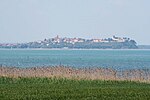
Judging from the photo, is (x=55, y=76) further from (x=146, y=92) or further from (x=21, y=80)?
(x=146, y=92)

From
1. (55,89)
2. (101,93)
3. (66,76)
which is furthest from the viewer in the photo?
(66,76)

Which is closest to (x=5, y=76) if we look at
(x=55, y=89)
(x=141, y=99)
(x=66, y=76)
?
(x=66, y=76)

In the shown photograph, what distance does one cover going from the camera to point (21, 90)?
3234 centimetres

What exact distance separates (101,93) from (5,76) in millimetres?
14373

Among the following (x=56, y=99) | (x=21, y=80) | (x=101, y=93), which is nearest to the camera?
(x=56, y=99)

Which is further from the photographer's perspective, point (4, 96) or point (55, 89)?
point (55, 89)

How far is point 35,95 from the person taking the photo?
97.9 feet

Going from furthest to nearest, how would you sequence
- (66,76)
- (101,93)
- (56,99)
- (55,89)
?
(66,76) → (55,89) → (101,93) → (56,99)

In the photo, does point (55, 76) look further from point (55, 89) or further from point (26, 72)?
point (55, 89)

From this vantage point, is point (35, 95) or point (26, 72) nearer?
point (35, 95)

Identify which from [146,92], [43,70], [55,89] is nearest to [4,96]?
[55,89]

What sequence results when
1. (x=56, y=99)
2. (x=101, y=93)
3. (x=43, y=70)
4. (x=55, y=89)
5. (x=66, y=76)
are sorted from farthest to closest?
(x=43, y=70) < (x=66, y=76) < (x=55, y=89) < (x=101, y=93) < (x=56, y=99)

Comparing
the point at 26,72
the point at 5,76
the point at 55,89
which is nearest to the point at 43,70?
the point at 26,72

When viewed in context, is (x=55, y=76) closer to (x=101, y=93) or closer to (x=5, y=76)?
(x=5, y=76)
